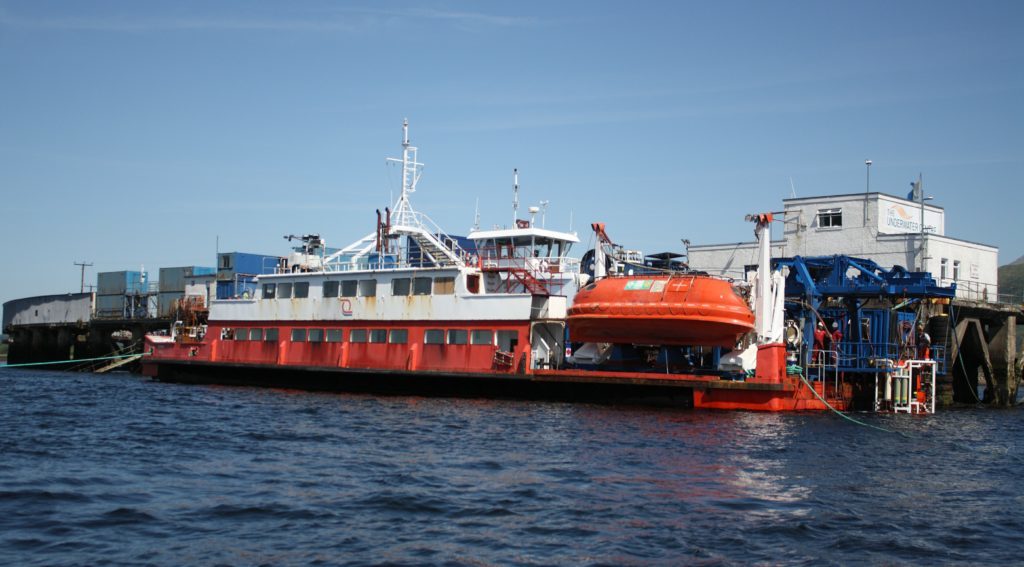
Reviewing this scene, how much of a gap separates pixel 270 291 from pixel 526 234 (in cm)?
1179

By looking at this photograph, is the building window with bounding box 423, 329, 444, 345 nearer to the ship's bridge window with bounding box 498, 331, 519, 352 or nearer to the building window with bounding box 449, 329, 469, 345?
the building window with bounding box 449, 329, 469, 345

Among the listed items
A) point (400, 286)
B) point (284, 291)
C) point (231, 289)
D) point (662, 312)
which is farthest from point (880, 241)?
point (231, 289)

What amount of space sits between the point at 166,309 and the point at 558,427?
139 ft

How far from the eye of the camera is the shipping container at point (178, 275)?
59.2m

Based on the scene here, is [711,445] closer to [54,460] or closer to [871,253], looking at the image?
[54,460]

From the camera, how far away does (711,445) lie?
Answer: 21.5m

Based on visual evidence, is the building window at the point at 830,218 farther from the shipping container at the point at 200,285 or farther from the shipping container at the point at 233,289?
the shipping container at the point at 200,285

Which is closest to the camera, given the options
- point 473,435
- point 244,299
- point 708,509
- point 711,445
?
point 708,509

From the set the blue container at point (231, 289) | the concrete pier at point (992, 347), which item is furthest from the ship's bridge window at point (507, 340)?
the concrete pier at point (992, 347)

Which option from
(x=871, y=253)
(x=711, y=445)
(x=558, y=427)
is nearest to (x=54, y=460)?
(x=558, y=427)

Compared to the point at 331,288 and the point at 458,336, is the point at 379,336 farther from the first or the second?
the point at 458,336

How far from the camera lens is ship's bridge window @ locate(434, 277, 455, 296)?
1383 inches

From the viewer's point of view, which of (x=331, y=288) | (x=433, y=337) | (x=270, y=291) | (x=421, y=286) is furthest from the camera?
(x=270, y=291)

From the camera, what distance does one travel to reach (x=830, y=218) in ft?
145
